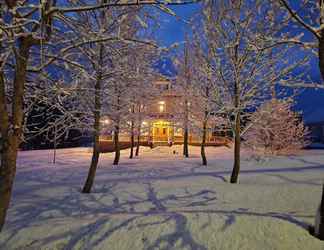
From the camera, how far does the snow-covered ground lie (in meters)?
4.22

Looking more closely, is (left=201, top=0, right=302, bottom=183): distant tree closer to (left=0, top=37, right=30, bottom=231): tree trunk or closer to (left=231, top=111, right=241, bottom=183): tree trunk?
(left=231, top=111, right=241, bottom=183): tree trunk

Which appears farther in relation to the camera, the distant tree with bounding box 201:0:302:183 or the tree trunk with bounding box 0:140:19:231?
the distant tree with bounding box 201:0:302:183

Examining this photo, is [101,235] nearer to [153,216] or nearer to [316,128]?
[153,216]

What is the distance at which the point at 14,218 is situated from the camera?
6301mm

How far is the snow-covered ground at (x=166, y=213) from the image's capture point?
13.8ft

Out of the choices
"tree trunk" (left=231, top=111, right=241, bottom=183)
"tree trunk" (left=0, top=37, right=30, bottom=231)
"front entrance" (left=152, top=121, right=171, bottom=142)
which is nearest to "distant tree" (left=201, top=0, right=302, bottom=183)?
"tree trunk" (left=231, top=111, right=241, bottom=183)

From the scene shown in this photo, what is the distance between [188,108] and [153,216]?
1523 cm

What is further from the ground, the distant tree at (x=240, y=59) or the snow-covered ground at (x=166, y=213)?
the distant tree at (x=240, y=59)

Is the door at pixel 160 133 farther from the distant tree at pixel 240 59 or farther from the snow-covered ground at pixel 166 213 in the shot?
the distant tree at pixel 240 59

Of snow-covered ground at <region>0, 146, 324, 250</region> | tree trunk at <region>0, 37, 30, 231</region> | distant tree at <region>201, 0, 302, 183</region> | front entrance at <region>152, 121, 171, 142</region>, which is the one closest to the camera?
tree trunk at <region>0, 37, 30, 231</region>

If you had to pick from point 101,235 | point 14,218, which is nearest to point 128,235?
point 101,235

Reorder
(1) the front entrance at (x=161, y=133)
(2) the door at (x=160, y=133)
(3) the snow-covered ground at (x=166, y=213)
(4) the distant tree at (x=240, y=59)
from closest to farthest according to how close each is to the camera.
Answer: (3) the snow-covered ground at (x=166, y=213) < (4) the distant tree at (x=240, y=59) < (1) the front entrance at (x=161, y=133) < (2) the door at (x=160, y=133)

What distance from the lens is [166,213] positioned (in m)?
5.38

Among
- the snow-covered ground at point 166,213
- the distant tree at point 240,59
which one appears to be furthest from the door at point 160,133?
the distant tree at point 240,59
